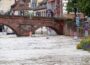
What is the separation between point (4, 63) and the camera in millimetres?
32031

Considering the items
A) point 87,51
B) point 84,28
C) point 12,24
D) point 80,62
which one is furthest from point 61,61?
point 12,24

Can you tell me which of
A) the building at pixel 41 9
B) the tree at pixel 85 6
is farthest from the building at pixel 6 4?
the tree at pixel 85 6

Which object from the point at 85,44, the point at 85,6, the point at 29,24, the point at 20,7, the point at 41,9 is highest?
the point at 85,6

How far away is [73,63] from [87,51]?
11.4 meters

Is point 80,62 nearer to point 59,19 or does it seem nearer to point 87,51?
point 87,51

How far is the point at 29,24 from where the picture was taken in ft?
364

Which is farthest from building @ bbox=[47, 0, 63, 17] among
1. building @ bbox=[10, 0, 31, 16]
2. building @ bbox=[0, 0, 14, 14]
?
building @ bbox=[0, 0, 14, 14]

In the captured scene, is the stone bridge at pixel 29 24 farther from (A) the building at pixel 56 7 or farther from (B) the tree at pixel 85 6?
(B) the tree at pixel 85 6

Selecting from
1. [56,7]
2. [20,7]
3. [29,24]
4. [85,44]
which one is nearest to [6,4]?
[20,7]

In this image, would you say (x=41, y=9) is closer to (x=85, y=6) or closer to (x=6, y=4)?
(x=6, y=4)

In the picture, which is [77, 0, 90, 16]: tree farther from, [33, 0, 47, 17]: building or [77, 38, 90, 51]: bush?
[33, 0, 47, 17]: building

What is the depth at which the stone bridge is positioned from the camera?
10919cm

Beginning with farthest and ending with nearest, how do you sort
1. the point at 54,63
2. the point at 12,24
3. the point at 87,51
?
the point at 12,24 < the point at 87,51 < the point at 54,63

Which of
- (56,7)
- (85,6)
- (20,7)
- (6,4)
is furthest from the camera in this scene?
(6,4)
